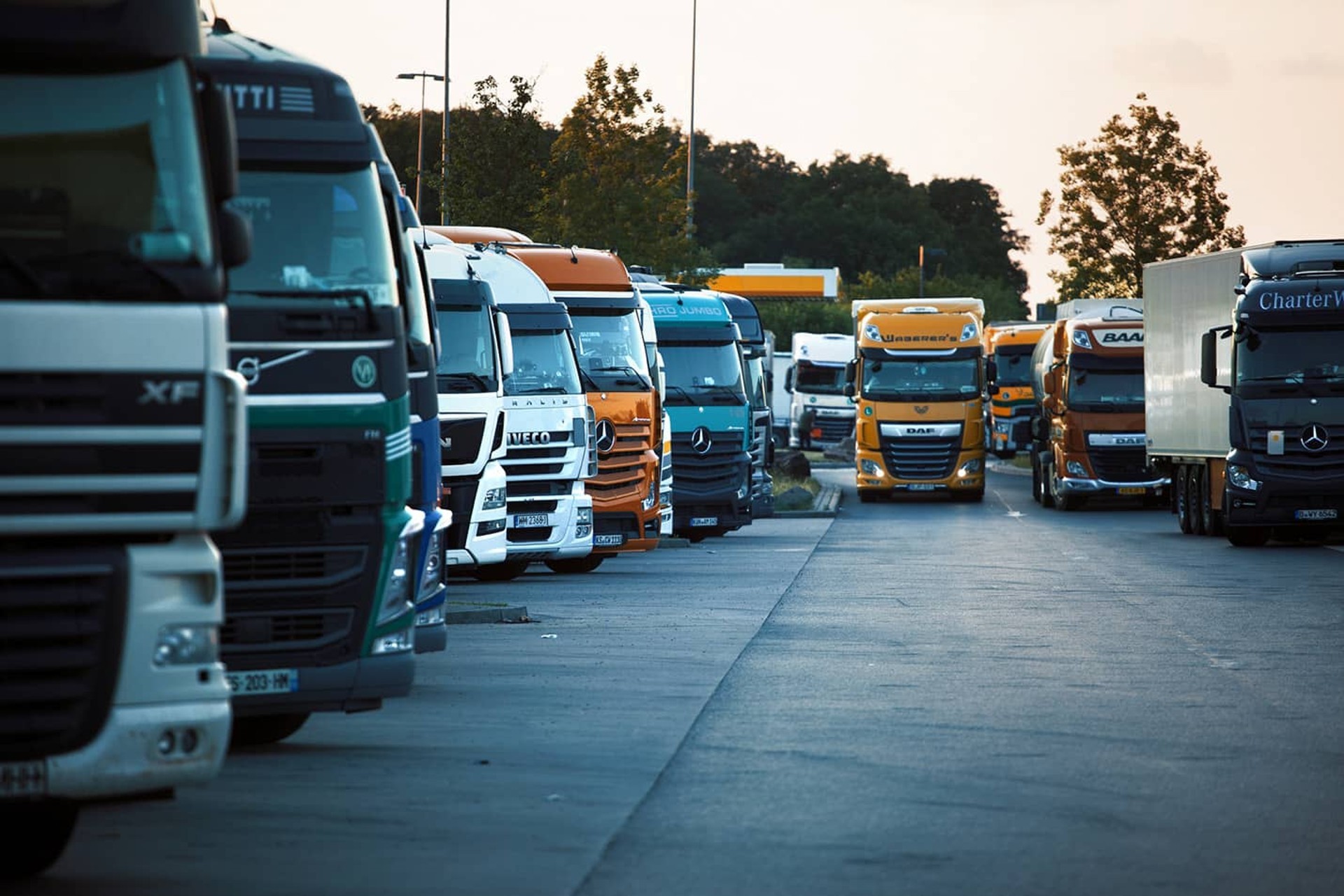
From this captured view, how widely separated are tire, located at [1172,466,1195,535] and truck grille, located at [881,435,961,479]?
1122 cm

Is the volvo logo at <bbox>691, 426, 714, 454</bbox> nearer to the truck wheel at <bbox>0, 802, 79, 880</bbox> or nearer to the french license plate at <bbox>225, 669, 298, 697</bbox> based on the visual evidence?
the french license plate at <bbox>225, 669, 298, 697</bbox>

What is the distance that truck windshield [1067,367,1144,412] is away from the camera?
41844 millimetres

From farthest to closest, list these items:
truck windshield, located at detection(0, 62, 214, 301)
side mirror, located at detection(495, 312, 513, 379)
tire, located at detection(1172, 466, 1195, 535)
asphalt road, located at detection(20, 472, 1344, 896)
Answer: tire, located at detection(1172, 466, 1195, 535) → side mirror, located at detection(495, 312, 513, 379) → asphalt road, located at detection(20, 472, 1344, 896) → truck windshield, located at detection(0, 62, 214, 301)

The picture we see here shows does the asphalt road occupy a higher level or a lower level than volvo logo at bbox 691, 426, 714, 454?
lower

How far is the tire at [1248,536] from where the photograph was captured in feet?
99.4

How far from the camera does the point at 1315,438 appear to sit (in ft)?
94.5

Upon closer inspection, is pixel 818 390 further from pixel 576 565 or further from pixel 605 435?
pixel 605 435

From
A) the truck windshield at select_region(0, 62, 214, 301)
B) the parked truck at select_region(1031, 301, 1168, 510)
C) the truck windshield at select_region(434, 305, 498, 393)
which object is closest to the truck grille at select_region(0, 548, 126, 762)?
the truck windshield at select_region(0, 62, 214, 301)

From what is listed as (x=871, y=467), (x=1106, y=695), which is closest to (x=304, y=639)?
(x=1106, y=695)

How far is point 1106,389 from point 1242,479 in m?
13.0

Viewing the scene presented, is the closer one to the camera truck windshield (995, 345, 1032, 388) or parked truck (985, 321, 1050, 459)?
truck windshield (995, 345, 1032, 388)

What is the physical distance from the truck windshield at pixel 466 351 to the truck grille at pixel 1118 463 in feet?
75.9

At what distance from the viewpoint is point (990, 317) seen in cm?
12350

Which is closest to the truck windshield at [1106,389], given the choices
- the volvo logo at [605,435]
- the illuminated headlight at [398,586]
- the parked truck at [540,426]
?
the volvo logo at [605,435]
